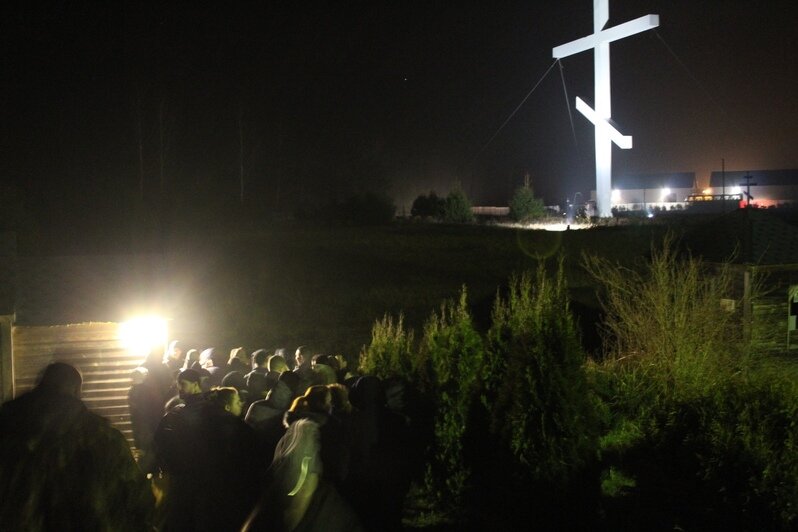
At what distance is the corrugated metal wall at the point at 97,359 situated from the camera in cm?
985

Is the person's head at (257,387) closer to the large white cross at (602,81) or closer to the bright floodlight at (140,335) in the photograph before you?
the bright floodlight at (140,335)

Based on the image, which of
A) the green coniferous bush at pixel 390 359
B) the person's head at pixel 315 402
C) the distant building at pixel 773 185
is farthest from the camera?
the distant building at pixel 773 185

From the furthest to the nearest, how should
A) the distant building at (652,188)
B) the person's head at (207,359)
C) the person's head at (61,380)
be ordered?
1. the distant building at (652,188)
2. the person's head at (207,359)
3. the person's head at (61,380)

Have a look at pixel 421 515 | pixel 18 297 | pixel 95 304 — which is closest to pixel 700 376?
pixel 421 515

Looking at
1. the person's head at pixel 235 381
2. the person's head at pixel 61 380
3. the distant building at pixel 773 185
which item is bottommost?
the person's head at pixel 235 381

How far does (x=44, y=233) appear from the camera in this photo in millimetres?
23859

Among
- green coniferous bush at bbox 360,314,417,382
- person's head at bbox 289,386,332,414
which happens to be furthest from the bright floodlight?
person's head at bbox 289,386,332,414

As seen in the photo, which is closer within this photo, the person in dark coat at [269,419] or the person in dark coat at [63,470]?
the person in dark coat at [63,470]

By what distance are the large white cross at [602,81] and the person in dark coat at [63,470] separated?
27.4m

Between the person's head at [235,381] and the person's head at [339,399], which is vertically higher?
the person's head at [339,399]

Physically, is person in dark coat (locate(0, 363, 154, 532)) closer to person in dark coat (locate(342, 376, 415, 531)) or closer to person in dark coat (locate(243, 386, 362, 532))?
person in dark coat (locate(243, 386, 362, 532))

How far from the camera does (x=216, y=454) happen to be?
5.28 m

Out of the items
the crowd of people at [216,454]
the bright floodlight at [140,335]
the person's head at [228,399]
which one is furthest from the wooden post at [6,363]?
the person's head at [228,399]

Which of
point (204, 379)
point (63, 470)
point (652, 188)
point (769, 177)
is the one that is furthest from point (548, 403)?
point (769, 177)
